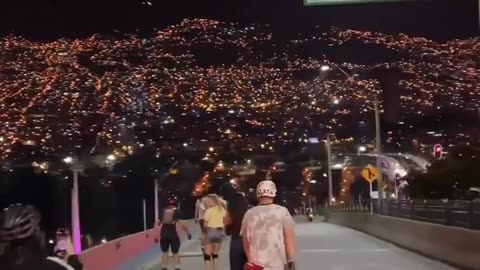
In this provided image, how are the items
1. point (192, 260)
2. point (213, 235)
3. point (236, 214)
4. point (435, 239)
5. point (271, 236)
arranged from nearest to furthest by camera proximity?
point (271, 236), point (236, 214), point (213, 235), point (435, 239), point (192, 260)

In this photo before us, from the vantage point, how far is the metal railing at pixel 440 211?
18547mm

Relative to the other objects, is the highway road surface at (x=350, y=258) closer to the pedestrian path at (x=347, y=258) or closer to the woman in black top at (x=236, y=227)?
the pedestrian path at (x=347, y=258)

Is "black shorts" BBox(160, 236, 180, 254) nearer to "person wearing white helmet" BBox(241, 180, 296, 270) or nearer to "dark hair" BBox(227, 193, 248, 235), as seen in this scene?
"dark hair" BBox(227, 193, 248, 235)

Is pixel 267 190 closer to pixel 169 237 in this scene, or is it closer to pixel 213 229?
pixel 213 229

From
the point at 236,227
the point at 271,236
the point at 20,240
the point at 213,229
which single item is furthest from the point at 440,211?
the point at 20,240

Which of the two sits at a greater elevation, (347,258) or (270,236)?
(270,236)

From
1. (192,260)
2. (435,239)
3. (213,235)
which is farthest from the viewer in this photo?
Answer: (192,260)

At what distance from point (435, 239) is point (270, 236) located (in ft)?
41.9

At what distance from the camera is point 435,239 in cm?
2041

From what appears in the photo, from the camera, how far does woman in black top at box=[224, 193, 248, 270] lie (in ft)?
36.2

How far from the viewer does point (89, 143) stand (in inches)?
1335

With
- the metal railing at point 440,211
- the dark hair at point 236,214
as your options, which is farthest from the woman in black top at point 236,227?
the metal railing at point 440,211

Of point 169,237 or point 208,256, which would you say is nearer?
point 208,256

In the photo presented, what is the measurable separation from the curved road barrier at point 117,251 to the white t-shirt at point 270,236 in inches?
178
